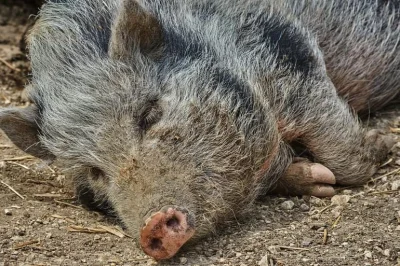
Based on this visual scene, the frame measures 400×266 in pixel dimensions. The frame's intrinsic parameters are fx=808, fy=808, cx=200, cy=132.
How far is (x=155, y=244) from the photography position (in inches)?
150

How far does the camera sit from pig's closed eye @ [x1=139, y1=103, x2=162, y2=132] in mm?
4207

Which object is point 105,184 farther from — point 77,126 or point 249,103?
point 249,103

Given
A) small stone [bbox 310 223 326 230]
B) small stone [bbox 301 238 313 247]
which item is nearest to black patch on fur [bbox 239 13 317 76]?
small stone [bbox 310 223 326 230]

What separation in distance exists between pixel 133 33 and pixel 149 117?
19.0 inches

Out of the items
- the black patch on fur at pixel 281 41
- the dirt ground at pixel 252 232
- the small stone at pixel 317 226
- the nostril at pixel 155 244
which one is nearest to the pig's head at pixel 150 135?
the nostril at pixel 155 244

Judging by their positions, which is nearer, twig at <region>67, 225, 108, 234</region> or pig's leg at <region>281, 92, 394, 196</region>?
twig at <region>67, 225, 108, 234</region>

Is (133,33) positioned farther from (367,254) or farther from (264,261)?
(367,254)

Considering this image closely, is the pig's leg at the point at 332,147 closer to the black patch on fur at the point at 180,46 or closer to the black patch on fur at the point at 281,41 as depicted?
the black patch on fur at the point at 281,41

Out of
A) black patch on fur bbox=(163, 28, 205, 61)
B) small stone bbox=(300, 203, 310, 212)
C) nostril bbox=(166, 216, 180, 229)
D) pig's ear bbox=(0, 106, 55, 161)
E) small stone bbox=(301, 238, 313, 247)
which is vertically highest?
black patch on fur bbox=(163, 28, 205, 61)

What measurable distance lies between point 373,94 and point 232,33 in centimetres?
134

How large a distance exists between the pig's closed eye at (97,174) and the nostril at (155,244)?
2.51ft

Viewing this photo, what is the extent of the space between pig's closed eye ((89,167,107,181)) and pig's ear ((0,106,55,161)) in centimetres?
40

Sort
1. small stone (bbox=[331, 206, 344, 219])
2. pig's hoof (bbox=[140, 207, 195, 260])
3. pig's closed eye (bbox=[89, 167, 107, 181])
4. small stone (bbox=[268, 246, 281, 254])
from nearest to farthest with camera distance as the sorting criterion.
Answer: pig's hoof (bbox=[140, 207, 195, 260]) → small stone (bbox=[268, 246, 281, 254]) → small stone (bbox=[331, 206, 344, 219]) → pig's closed eye (bbox=[89, 167, 107, 181])

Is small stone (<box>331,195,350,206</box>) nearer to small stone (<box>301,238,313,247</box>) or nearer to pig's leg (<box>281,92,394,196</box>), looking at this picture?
pig's leg (<box>281,92,394,196</box>)
